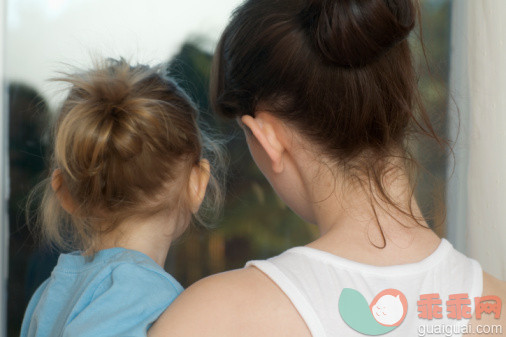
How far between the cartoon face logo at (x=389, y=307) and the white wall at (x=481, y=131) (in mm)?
496

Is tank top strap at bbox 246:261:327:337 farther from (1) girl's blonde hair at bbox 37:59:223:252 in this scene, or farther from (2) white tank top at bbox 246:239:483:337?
(1) girl's blonde hair at bbox 37:59:223:252

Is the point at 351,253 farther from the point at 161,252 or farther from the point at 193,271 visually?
the point at 193,271

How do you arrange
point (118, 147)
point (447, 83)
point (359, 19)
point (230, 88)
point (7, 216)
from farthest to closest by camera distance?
1. point (7, 216)
2. point (447, 83)
3. point (118, 147)
4. point (230, 88)
5. point (359, 19)

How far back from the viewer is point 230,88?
76 cm

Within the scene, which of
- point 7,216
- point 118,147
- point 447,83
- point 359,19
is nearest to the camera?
point 359,19

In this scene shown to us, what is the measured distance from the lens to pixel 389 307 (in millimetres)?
637

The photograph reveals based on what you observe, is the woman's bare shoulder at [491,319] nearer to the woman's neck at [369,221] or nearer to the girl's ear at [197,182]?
the woman's neck at [369,221]

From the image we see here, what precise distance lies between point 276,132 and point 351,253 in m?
0.18

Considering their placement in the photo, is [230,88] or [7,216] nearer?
[230,88]

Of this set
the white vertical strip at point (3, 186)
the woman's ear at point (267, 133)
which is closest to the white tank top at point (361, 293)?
the woman's ear at point (267, 133)

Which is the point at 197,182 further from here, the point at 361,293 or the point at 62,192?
the point at 361,293

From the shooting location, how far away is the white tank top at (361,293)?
24.6 inches

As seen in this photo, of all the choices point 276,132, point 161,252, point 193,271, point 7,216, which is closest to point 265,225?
point 193,271

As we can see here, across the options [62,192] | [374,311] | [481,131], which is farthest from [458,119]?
[62,192]
